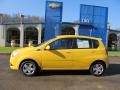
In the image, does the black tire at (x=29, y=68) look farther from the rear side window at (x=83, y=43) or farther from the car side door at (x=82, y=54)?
the rear side window at (x=83, y=43)

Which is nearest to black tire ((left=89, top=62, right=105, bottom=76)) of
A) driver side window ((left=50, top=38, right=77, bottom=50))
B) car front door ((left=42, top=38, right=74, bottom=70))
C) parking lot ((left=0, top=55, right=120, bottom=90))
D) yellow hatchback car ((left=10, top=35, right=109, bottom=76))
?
yellow hatchback car ((left=10, top=35, right=109, bottom=76))

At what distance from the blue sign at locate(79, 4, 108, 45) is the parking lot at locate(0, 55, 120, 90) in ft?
61.5

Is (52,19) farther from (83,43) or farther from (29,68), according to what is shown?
(29,68)

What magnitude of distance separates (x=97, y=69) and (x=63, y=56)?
1.51 meters

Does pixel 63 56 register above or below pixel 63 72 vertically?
above

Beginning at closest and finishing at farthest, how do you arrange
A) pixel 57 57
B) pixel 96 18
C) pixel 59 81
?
pixel 59 81 < pixel 57 57 < pixel 96 18

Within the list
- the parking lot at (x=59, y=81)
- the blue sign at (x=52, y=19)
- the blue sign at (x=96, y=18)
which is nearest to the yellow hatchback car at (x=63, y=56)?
the parking lot at (x=59, y=81)

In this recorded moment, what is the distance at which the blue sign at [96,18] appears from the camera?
33688mm

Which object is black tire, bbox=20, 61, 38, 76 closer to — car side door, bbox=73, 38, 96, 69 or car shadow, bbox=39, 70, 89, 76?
car shadow, bbox=39, 70, 89, 76

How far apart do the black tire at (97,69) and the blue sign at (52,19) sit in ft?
53.3

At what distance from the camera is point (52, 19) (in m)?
30.7

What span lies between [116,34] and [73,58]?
5020 cm

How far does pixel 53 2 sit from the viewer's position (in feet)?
100

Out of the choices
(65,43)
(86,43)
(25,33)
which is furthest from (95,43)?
(25,33)
